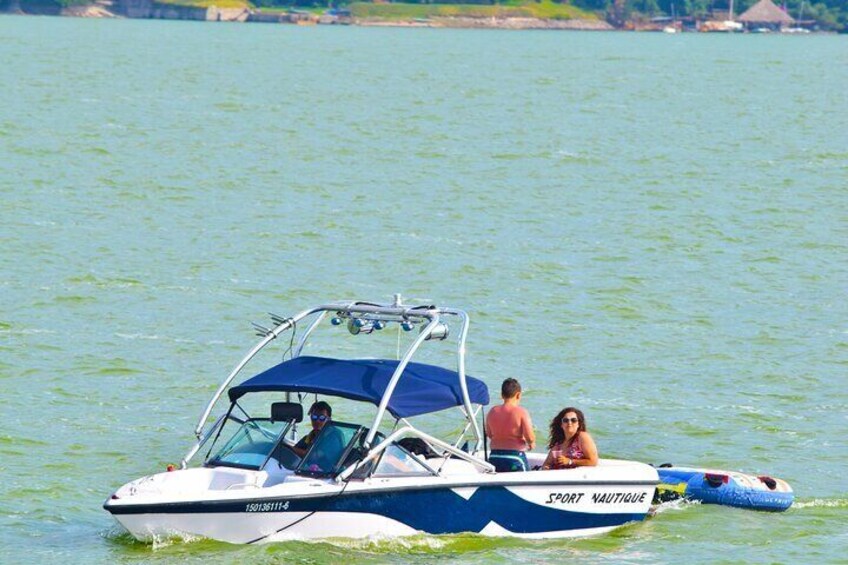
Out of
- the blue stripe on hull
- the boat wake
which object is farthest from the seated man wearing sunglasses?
the boat wake

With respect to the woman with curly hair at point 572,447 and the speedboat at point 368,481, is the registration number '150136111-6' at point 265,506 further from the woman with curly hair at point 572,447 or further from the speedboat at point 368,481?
the woman with curly hair at point 572,447

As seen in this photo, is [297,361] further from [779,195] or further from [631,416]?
[779,195]

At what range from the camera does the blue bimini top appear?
1806cm

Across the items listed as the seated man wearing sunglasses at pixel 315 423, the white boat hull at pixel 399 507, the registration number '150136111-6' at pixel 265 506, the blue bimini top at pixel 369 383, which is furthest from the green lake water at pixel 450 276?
the blue bimini top at pixel 369 383

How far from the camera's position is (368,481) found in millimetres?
17656

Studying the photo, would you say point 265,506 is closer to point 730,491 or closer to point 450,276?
point 730,491

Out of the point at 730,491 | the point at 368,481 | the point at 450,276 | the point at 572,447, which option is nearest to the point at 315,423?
the point at 368,481

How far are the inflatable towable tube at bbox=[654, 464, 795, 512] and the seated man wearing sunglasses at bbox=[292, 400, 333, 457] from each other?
4493 mm

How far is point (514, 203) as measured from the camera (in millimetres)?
48250

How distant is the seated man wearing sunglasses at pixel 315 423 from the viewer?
18344 mm

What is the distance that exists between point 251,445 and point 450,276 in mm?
18025

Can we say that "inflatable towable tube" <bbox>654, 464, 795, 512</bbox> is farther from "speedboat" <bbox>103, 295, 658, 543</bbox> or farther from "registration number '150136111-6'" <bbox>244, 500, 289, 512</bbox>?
"registration number '150136111-6'" <bbox>244, 500, 289, 512</bbox>

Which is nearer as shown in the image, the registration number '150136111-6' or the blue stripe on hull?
the registration number '150136111-6'

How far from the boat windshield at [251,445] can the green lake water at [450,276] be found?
1.02 m
